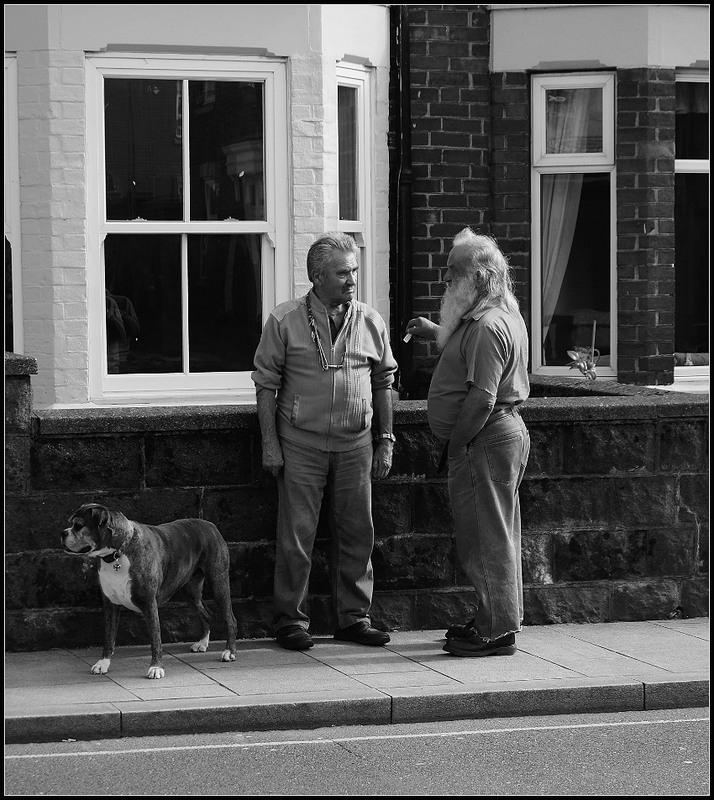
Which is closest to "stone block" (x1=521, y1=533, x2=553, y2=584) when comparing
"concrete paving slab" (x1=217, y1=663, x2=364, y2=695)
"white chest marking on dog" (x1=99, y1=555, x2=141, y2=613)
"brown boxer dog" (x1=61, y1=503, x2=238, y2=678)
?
"concrete paving slab" (x1=217, y1=663, x2=364, y2=695)

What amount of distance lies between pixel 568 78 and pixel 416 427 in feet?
16.1

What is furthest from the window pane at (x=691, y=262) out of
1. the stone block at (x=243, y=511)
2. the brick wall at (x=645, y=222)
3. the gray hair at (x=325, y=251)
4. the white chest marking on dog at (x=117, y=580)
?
the white chest marking on dog at (x=117, y=580)

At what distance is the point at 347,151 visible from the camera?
1116cm

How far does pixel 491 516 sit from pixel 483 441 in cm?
40

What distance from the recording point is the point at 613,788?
5.59m

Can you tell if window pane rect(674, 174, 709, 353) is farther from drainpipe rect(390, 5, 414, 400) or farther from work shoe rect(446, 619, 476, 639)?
work shoe rect(446, 619, 476, 639)

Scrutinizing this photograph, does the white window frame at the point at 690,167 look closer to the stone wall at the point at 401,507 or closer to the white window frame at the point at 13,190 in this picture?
the stone wall at the point at 401,507

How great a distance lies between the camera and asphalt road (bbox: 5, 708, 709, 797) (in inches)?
221

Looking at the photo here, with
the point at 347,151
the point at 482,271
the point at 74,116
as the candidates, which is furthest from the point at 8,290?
the point at 482,271

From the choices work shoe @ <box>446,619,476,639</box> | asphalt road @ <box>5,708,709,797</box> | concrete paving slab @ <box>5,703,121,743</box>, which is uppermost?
work shoe @ <box>446,619,476,639</box>

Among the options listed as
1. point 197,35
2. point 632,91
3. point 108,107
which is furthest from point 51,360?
point 632,91

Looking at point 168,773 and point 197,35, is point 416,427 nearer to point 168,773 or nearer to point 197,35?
point 168,773

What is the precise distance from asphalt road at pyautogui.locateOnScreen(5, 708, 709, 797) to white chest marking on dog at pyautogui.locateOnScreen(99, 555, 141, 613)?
94 centimetres

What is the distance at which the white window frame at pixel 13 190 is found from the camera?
9906 millimetres
